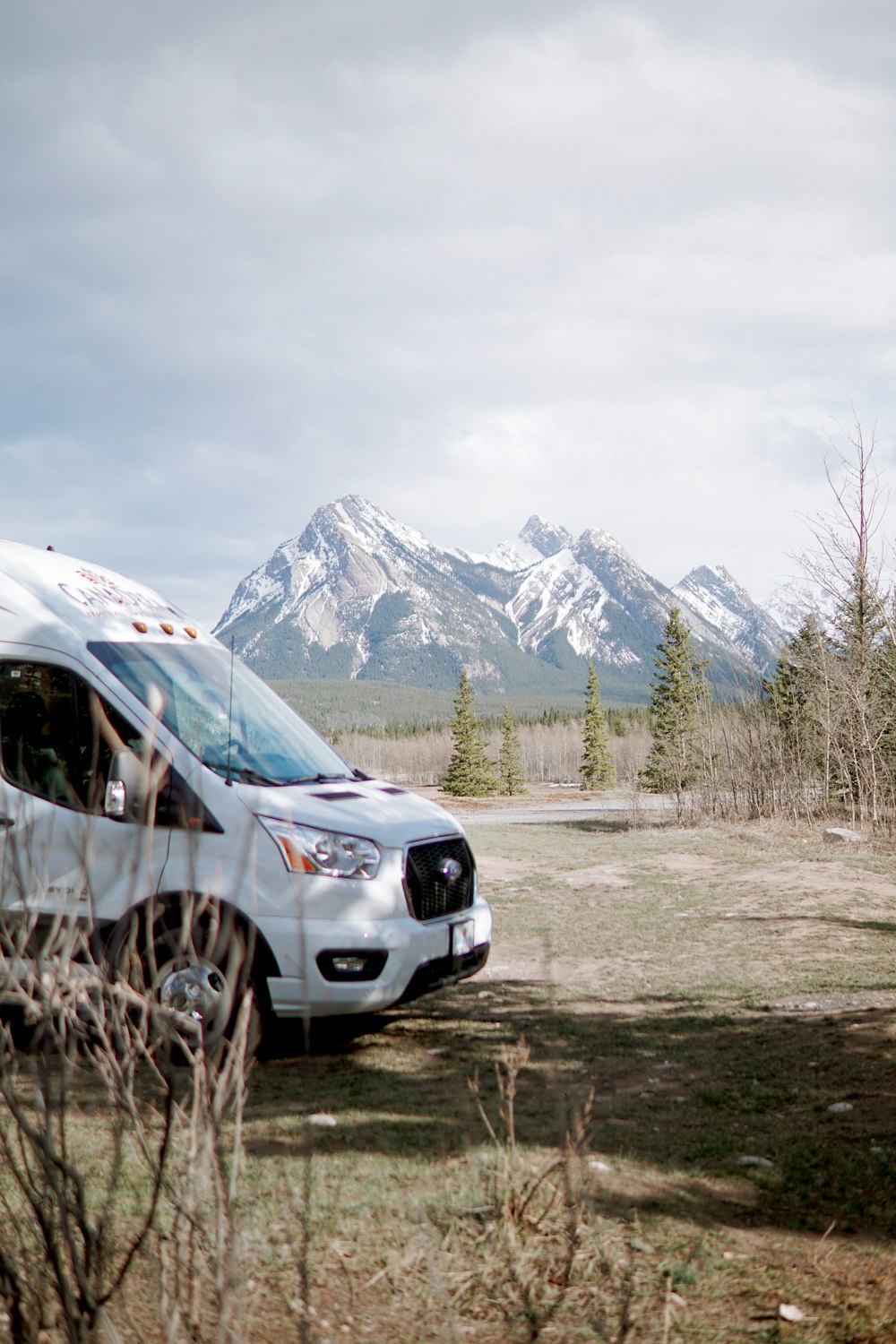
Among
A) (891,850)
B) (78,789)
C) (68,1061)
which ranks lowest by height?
→ (891,850)

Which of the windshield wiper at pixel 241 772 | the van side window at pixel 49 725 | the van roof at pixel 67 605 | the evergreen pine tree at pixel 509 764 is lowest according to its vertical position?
the evergreen pine tree at pixel 509 764

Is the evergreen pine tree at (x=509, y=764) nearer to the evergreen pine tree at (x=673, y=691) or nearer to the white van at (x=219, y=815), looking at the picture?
the evergreen pine tree at (x=673, y=691)

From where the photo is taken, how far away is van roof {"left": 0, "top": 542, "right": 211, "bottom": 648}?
610 centimetres

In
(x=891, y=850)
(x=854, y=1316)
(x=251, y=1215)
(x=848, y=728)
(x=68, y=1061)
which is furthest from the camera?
(x=848, y=728)

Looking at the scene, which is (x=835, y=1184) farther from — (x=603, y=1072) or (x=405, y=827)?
(x=405, y=827)

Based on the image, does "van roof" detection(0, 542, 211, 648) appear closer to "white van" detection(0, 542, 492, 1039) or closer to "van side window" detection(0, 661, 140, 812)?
"white van" detection(0, 542, 492, 1039)

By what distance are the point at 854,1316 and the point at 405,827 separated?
3.39 m

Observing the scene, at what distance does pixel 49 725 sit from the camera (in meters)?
6.02

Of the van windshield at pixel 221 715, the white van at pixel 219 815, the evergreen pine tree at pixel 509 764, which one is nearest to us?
the white van at pixel 219 815

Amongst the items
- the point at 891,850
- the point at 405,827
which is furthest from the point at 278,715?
the point at 891,850

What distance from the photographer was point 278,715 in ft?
22.9

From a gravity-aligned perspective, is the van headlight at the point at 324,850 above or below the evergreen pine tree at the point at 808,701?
below

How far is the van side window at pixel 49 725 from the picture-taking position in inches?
232

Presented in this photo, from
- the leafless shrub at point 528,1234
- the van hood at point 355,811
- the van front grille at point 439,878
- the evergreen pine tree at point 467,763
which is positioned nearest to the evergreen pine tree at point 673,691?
the evergreen pine tree at point 467,763
